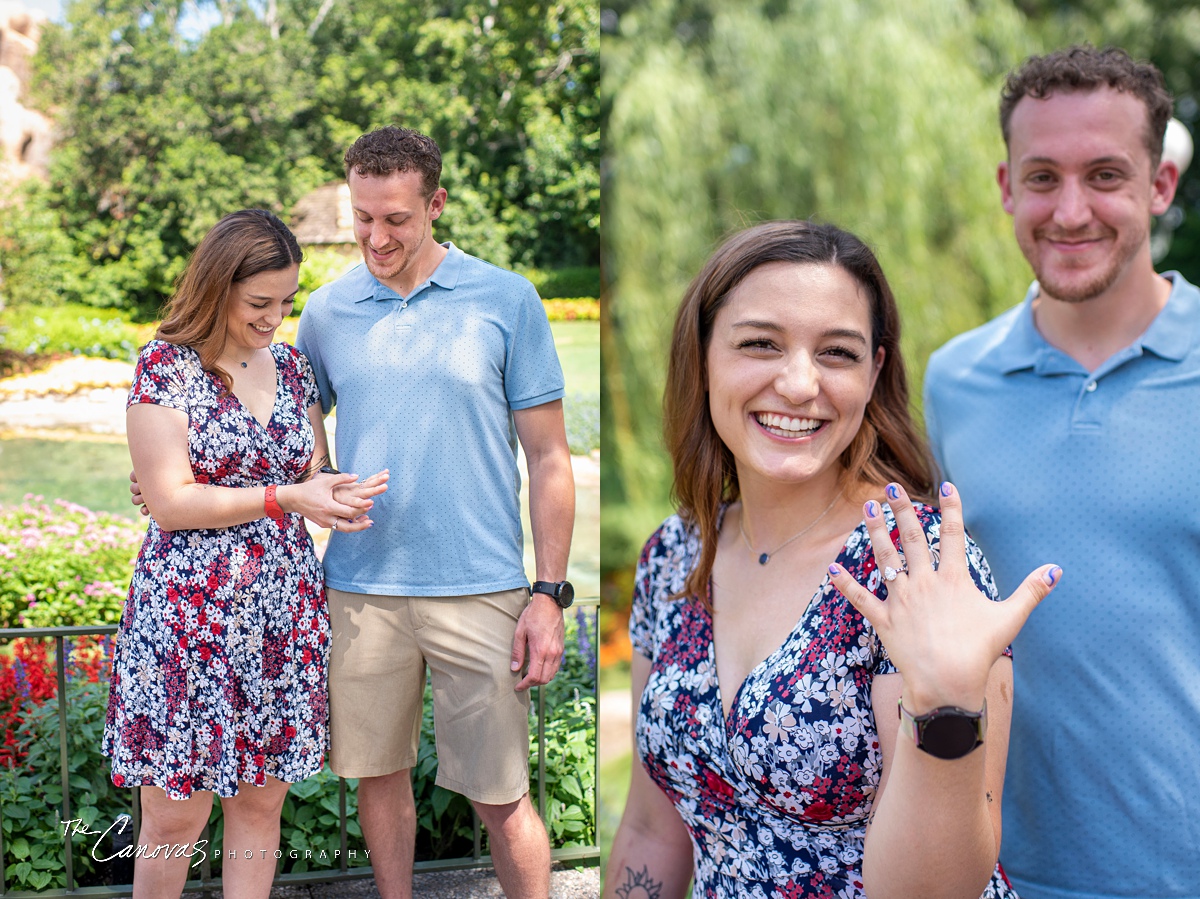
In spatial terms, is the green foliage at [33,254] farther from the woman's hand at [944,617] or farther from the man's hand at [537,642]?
the woman's hand at [944,617]

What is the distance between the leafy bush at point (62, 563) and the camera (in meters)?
3.11

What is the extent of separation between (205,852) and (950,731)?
7.72 feet

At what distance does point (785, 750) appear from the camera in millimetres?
1523

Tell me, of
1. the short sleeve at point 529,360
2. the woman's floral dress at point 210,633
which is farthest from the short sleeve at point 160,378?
the short sleeve at point 529,360

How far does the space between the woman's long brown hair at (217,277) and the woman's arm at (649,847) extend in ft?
3.78

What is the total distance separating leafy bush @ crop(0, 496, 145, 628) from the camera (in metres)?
3.11

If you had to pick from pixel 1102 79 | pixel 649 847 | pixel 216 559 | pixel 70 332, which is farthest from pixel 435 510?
pixel 1102 79

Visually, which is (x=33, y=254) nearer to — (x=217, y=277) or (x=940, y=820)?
(x=217, y=277)

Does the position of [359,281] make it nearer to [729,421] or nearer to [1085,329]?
[729,421]

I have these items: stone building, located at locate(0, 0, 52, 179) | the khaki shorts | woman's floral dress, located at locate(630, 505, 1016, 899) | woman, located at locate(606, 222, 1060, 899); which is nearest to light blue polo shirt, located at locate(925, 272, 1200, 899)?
woman, located at locate(606, 222, 1060, 899)

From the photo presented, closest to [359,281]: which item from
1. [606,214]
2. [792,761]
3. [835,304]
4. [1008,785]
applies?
[835,304]

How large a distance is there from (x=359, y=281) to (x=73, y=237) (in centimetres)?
113

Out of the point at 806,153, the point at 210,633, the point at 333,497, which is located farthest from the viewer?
the point at 806,153

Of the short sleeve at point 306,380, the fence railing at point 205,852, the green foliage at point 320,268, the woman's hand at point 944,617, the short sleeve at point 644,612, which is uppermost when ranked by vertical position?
the green foliage at point 320,268
